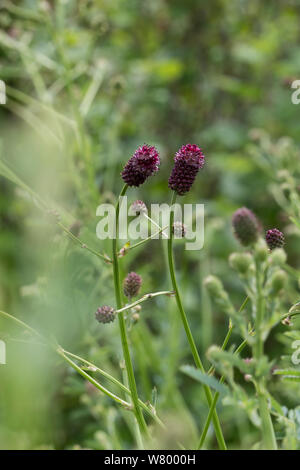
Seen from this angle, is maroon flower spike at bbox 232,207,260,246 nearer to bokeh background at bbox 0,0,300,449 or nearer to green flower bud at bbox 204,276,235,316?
green flower bud at bbox 204,276,235,316

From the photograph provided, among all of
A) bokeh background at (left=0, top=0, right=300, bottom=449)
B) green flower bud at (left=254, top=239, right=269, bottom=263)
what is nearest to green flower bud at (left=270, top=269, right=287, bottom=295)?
green flower bud at (left=254, top=239, right=269, bottom=263)

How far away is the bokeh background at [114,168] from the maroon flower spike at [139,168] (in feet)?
0.37

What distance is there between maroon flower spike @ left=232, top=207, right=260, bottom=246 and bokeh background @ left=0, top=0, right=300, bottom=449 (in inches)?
5.1

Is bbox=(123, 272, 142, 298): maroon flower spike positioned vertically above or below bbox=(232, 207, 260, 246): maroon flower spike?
below

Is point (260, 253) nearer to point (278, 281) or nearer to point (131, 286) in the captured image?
point (278, 281)

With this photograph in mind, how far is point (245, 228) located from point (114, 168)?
0.99 metres

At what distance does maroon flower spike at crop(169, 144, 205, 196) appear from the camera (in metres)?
0.38

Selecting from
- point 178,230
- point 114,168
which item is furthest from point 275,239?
point 114,168

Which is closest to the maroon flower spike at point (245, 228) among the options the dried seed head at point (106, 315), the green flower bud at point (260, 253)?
the green flower bud at point (260, 253)

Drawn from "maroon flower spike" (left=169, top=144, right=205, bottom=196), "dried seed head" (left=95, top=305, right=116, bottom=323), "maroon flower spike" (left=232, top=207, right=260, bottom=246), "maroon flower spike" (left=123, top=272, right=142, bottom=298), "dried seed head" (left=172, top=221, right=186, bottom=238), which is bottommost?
"dried seed head" (left=95, top=305, right=116, bottom=323)

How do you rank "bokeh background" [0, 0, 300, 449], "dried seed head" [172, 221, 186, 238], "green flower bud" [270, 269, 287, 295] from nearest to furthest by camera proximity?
"green flower bud" [270, 269, 287, 295], "dried seed head" [172, 221, 186, 238], "bokeh background" [0, 0, 300, 449]

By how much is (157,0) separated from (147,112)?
17.2 inches
